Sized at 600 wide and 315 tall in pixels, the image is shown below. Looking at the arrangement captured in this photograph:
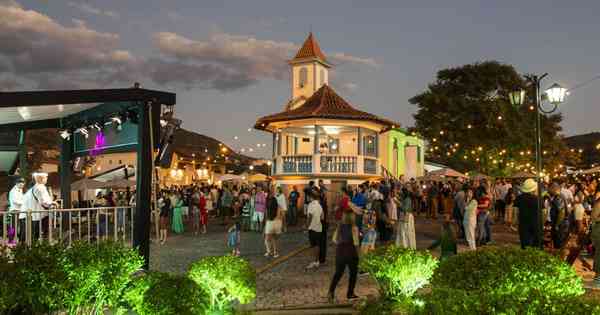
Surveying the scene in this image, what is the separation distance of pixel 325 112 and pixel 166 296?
2382 centimetres

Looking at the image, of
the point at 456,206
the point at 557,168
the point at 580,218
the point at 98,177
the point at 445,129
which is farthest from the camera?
the point at 557,168

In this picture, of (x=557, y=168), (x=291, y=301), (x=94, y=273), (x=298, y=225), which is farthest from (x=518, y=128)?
(x=94, y=273)

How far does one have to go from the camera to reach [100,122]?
1135 cm

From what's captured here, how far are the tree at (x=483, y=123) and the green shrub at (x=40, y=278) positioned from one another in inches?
1496

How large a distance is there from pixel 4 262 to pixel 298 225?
60.9ft

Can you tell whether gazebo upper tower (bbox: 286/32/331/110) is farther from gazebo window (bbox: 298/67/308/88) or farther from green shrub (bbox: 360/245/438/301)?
green shrub (bbox: 360/245/438/301)

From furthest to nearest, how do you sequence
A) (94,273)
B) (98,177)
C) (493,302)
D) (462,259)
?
(98,177), (462,259), (94,273), (493,302)

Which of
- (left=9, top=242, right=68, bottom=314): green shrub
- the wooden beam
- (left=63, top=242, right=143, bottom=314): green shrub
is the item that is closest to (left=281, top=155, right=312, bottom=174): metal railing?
the wooden beam

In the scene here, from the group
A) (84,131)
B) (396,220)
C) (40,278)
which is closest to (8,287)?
(40,278)

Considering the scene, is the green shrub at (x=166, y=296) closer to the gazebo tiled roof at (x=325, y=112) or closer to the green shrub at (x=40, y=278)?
the green shrub at (x=40, y=278)

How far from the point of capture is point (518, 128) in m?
38.8

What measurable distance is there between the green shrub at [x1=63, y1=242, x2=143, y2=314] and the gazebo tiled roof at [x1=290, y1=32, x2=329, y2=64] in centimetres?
4355

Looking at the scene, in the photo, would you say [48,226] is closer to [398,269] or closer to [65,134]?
[65,134]

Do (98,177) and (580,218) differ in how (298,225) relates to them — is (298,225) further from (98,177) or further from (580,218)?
(580,218)
